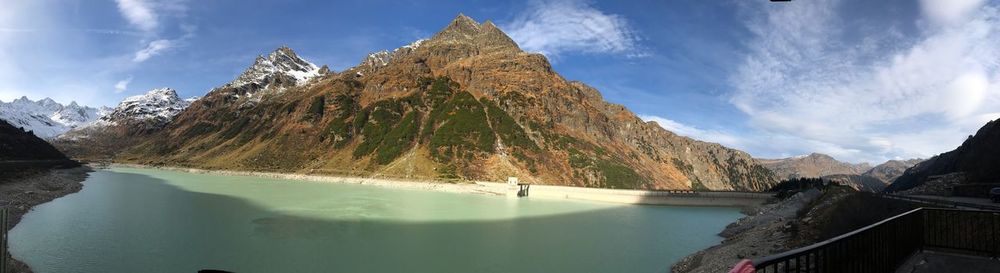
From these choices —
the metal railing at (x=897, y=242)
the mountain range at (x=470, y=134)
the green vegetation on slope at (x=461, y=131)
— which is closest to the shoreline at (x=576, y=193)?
the mountain range at (x=470, y=134)

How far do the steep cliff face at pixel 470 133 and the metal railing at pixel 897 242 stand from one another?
347 ft

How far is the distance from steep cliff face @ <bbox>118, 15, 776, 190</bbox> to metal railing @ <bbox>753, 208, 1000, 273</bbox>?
10584 cm

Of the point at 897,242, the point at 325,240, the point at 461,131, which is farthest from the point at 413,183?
the point at 897,242

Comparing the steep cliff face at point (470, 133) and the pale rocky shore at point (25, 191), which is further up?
the steep cliff face at point (470, 133)

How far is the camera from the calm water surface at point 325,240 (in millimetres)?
26562

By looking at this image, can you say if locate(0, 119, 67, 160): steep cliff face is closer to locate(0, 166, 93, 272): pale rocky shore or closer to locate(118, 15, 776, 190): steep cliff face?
locate(0, 166, 93, 272): pale rocky shore

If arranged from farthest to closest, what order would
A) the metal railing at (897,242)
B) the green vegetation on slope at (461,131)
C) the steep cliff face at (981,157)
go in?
1. the green vegetation on slope at (461,131)
2. the steep cliff face at (981,157)
3. the metal railing at (897,242)

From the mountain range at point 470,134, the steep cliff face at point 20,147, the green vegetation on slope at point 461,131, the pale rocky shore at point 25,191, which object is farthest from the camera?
the green vegetation on slope at point 461,131

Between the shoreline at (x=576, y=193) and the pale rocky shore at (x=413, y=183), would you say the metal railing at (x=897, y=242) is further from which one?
the pale rocky shore at (x=413, y=183)

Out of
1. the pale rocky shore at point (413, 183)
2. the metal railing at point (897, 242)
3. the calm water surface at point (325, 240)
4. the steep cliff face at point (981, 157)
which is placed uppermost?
the steep cliff face at point (981, 157)

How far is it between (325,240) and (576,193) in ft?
230

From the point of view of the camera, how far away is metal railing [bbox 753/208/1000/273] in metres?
6.99

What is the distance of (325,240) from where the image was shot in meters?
34.3

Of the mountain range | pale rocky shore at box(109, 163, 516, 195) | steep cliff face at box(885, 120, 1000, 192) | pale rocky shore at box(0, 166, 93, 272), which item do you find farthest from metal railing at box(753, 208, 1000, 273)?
the mountain range
